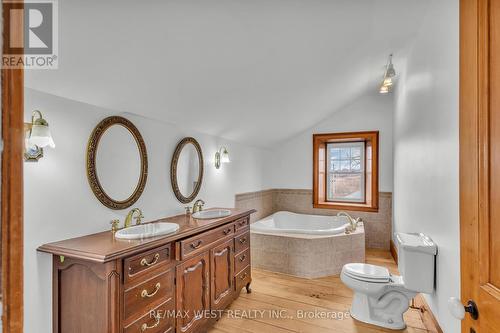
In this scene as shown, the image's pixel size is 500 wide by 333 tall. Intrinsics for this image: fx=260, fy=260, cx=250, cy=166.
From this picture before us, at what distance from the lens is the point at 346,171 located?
4723mm

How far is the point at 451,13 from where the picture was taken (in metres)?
1.54

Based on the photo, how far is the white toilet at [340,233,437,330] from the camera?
1.87m

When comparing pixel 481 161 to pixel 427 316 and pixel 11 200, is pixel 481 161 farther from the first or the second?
pixel 427 316

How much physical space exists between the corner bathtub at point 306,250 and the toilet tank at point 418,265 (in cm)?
146

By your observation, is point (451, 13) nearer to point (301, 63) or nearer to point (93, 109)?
point (301, 63)

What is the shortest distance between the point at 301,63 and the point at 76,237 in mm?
2224

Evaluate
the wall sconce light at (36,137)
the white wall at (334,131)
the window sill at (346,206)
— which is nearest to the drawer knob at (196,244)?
the wall sconce light at (36,137)

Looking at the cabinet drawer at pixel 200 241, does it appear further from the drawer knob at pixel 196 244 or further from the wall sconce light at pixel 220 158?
the wall sconce light at pixel 220 158

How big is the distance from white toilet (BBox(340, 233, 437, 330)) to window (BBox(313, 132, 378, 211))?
2212mm

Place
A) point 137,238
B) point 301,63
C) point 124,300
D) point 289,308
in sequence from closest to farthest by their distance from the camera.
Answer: point 124,300 → point 137,238 → point 301,63 → point 289,308

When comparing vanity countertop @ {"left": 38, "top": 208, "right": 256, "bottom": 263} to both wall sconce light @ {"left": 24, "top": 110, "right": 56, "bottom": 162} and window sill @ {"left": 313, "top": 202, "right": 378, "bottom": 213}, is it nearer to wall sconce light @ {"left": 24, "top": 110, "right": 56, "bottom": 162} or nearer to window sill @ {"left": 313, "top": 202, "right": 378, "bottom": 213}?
wall sconce light @ {"left": 24, "top": 110, "right": 56, "bottom": 162}

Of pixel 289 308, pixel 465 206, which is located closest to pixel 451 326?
pixel 465 206

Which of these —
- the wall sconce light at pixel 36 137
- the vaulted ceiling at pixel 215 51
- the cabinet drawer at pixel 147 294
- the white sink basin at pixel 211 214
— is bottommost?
the cabinet drawer at pixel 147 294

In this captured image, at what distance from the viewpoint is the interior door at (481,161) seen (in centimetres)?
73
